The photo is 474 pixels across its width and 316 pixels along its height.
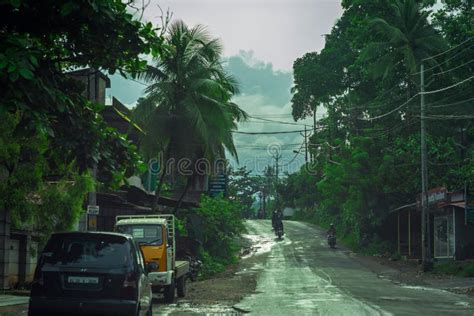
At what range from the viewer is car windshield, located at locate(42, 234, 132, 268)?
10695 mm

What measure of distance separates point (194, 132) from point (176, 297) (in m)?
11.3

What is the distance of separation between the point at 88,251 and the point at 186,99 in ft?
65.7

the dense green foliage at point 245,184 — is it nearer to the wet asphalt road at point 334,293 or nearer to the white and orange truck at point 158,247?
the wet asphalt road at point 334,293

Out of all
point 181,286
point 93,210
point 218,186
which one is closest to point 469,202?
point 181,286

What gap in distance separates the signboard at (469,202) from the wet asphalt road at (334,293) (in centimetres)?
431

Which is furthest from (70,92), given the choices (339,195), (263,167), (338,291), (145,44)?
(263,167)

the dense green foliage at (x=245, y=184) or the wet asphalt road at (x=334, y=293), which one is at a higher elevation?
the dense green foliage at (x=245, y=184)

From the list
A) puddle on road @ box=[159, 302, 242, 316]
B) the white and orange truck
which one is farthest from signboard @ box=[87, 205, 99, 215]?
puddle on road @ box=[159, 302, 242, 316]

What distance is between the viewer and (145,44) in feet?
36.3

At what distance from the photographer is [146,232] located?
1912cm

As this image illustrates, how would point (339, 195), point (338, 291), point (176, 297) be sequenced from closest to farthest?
point (176, 297) < point (338, 291) < point (339, 195)

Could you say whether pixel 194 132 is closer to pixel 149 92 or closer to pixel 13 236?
pixel 149 92

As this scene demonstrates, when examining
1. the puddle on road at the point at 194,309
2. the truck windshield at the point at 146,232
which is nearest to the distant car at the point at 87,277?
the puddle on road at the point at 194,309

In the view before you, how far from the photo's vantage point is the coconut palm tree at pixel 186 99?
30.6 meters
